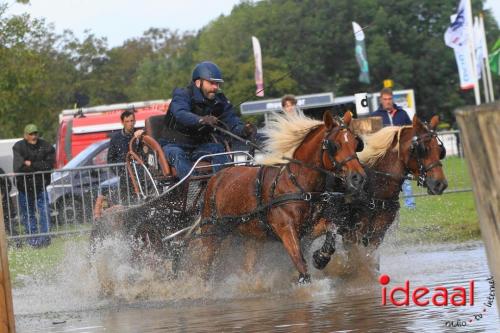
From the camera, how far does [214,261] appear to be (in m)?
13.8

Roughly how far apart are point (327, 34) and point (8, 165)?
64652 millimetres

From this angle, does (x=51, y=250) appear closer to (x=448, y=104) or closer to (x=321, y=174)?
(x=321, y=174)

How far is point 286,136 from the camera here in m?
13.1

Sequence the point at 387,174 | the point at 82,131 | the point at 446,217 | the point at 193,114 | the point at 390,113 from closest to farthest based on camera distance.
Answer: the point at 387,174 < the point at 193,114 < the point at 390,113 < the point at 446,217 < the point at 82,131

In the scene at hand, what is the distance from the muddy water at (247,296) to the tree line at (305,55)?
65005mm

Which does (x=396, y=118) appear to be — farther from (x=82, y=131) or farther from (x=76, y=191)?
(x=82, y=131)

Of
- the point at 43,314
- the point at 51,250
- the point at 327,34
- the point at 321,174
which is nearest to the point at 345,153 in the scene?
the point at 321,174

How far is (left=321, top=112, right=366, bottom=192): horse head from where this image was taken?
12.3 metres

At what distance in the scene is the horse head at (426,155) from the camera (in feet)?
43.1

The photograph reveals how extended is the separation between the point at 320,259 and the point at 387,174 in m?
1.51

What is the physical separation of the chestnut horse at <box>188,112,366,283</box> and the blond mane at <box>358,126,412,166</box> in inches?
35.7

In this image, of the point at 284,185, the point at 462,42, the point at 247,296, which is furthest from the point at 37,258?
the point at 462,42

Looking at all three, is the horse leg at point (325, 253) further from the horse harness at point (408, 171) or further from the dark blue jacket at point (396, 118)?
the dark blue jacket at point (396, 118)

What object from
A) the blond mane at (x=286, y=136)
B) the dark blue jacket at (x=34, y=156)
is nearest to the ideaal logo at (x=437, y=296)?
the blond mane at (x=286, y=136)
